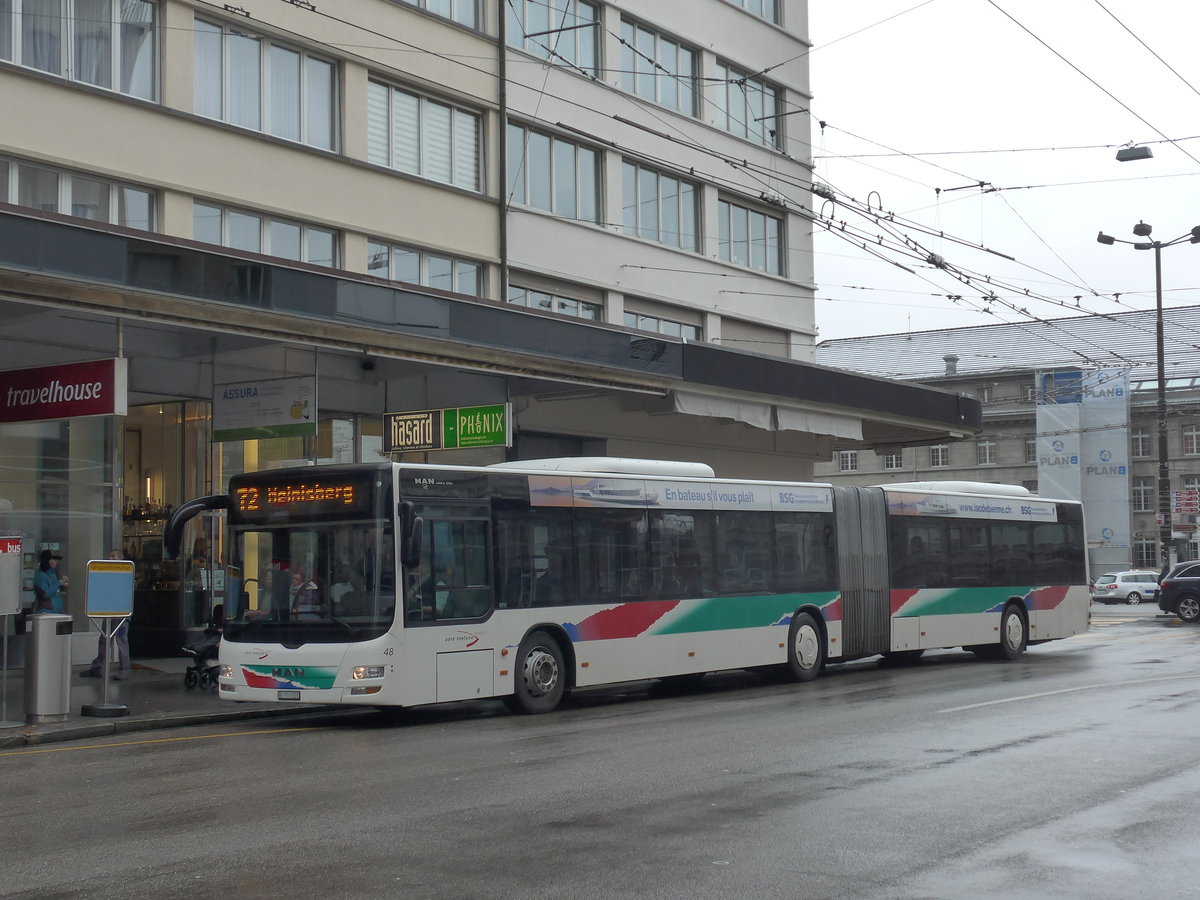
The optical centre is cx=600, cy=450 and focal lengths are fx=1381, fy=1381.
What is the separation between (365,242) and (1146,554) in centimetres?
6501

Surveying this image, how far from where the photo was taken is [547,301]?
28031 millimetres

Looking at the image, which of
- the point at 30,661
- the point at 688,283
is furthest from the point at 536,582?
the point at 688,283

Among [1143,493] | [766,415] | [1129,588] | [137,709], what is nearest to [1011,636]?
[766,415]

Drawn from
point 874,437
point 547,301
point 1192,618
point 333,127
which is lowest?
point 1192,618

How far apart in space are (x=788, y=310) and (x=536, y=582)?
70.8 ft

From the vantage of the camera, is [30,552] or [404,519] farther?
[30,552]

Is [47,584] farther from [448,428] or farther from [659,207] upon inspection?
[659,207]

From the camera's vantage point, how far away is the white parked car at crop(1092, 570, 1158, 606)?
5569 centimetres

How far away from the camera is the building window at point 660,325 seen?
30.5 meters

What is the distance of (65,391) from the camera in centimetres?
1583

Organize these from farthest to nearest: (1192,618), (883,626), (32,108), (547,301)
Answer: (1192,618) → (547,301) → (883,626) → (32,108)

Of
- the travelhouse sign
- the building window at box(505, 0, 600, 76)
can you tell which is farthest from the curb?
the building window at box(505, 0, 600, 76)

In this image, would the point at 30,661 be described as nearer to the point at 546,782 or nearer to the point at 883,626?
the point at 546,782

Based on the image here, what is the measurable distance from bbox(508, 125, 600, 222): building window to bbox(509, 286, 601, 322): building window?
68.5 inches
